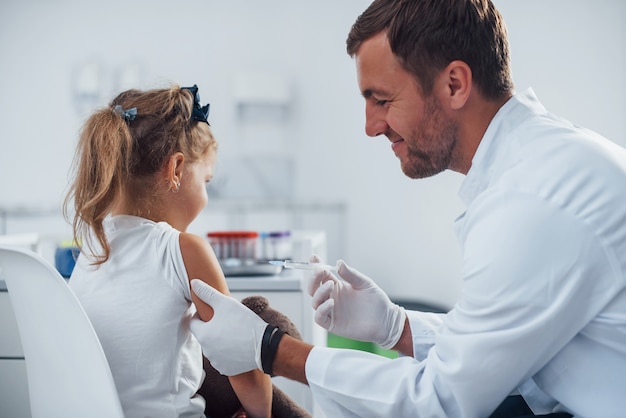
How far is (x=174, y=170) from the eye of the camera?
4.18 feet

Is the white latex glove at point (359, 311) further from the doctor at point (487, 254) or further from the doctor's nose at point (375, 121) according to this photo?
the doctor's nose at point (375, 121)

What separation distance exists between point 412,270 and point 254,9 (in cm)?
190

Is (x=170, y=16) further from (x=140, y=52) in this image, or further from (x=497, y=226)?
(x=497, y=226)

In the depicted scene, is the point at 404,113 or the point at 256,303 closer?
the point at 404,113

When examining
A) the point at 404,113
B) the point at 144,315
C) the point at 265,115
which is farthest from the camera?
the point at 265,115

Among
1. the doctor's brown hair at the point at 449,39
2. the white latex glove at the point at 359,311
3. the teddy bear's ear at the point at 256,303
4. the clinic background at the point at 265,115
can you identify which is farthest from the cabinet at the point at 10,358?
the clinic background at the point at 265,115

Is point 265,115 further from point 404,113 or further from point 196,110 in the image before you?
point 404,113

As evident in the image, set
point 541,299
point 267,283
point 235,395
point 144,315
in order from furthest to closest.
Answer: point 267,283 < point 235,395 < point 144,315 < point 541,299

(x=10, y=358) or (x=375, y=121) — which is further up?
(x=375, y=121)

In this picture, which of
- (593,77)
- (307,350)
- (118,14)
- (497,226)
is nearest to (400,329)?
(307,350)

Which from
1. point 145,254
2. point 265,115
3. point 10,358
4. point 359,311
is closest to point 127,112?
point 145,254

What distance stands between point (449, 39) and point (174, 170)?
0.55 metres

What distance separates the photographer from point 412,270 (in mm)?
4230

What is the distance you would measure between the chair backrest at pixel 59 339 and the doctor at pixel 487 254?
229 mm
